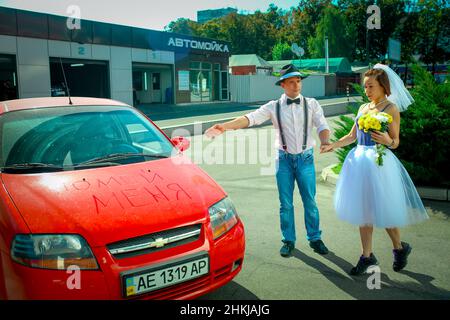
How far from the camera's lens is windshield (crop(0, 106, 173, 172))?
350 centimetres

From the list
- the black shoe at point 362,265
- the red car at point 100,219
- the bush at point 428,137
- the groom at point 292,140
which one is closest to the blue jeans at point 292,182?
the groom at point 292,140

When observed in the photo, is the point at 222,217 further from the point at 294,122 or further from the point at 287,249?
the point at 294,122

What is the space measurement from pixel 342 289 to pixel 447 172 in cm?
355

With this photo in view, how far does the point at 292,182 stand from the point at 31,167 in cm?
242

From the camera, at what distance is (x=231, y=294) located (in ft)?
11.3

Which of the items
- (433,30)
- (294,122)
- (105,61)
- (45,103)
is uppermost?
(433,30)

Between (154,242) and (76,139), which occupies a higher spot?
(76,139)

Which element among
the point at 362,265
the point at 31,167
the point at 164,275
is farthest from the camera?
the point at 362,265

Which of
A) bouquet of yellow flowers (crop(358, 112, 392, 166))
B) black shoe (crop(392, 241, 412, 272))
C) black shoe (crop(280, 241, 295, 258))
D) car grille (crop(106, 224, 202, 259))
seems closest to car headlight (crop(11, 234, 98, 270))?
car grille (crop(106, 224, 202, 259))

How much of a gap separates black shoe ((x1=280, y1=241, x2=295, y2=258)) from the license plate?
1.52 metres

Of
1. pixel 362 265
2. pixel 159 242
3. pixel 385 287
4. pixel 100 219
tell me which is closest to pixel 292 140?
pixel 362 265

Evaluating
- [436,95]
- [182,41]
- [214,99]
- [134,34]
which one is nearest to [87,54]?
[134,34]

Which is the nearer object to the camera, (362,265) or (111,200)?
(111,200)

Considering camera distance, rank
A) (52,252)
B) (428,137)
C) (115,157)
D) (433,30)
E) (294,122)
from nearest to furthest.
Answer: (52,252), (115,157), (294,122), (428,137), (433,30)
